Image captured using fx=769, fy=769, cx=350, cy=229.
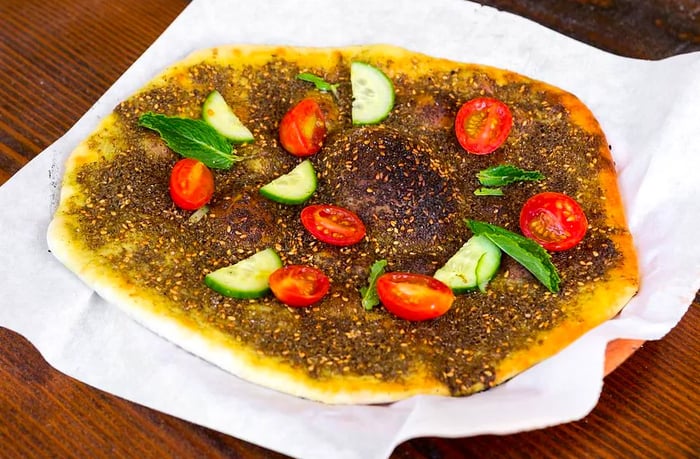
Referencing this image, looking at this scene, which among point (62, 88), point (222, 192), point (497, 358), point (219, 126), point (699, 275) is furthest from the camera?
point (62, 88)

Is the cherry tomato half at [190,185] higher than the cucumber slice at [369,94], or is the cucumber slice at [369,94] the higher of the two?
the cucumber slice at [369,94]

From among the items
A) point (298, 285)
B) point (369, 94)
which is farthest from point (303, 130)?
point (298, 285)

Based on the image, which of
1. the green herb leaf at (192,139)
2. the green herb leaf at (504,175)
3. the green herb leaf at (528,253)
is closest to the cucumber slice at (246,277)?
the green herb leaf at (192,139)

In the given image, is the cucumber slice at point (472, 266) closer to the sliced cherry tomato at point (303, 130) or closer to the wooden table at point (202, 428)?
the wooden table at point (202, 428)

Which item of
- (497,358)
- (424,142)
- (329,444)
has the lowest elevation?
(329,444)

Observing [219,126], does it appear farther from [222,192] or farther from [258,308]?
[258,308]

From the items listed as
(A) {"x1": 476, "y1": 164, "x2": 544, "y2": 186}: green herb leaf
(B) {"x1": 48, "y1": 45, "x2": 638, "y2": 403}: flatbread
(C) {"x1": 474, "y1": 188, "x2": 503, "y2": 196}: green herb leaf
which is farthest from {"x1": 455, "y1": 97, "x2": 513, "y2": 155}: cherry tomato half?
(C) {"x1": 474, "y1": 188, "x2": 503, "y2": 196}: green herb leaf

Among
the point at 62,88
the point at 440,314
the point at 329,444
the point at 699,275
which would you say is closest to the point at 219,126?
the point at 62,88
